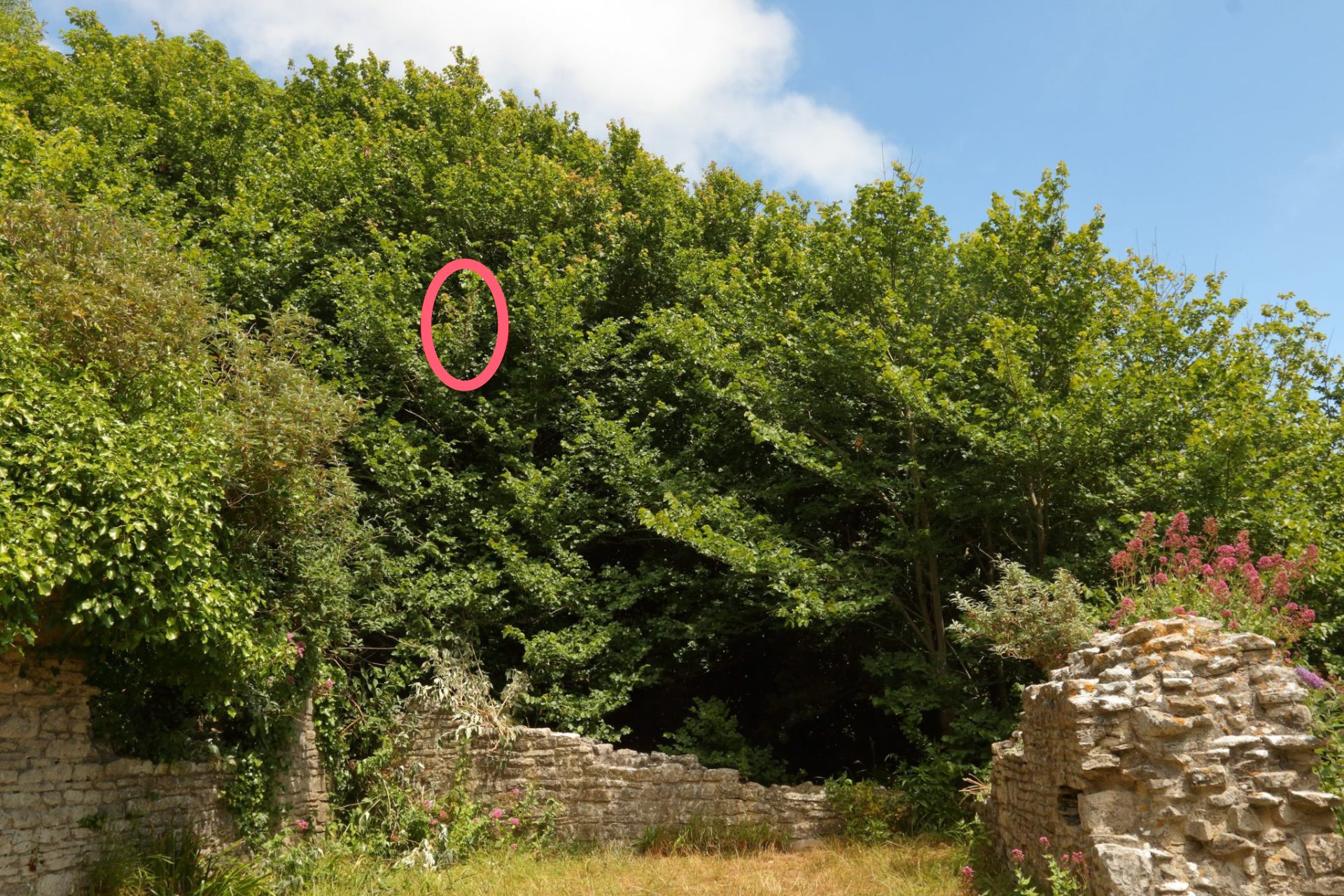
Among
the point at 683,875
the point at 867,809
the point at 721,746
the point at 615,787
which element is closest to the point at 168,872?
the point at 615,787

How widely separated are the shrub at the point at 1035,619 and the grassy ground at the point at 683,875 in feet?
6.53

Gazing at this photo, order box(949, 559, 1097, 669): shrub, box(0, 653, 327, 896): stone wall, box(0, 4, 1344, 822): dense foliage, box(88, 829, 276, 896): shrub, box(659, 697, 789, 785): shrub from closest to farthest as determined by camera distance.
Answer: box(0, 653, 327, 896): stone wall
box(88, 829, 276, 896): shrub
box(0, 4, 1344, 822): dense foliage
box(949, 559, 1097, 669): shrub
box(659, 697, 789, 785): shrub

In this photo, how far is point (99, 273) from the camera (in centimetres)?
767

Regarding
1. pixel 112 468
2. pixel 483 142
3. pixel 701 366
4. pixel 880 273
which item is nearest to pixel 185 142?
pixel 483 142

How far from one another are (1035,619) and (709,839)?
14.0ft

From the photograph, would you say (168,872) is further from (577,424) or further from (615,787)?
(577,424)

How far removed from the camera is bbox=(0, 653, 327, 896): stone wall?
22.2ft

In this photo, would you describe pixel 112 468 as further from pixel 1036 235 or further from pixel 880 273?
pixel 1036 235

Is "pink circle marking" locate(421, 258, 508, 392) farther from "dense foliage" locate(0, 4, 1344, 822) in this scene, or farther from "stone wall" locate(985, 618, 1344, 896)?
"stone wall" locate(985, 618, 1344, 896)

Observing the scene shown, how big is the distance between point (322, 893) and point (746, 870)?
13.1ft

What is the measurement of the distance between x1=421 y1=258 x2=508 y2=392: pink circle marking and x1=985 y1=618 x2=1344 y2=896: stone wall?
27.5 feet

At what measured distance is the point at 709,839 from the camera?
31.6 feet

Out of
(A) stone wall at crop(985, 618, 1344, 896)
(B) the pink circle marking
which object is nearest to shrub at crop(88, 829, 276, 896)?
(B) the pink circle marking

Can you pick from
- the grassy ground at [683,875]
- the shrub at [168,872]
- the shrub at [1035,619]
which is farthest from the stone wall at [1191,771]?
the shrub at [168,872]
